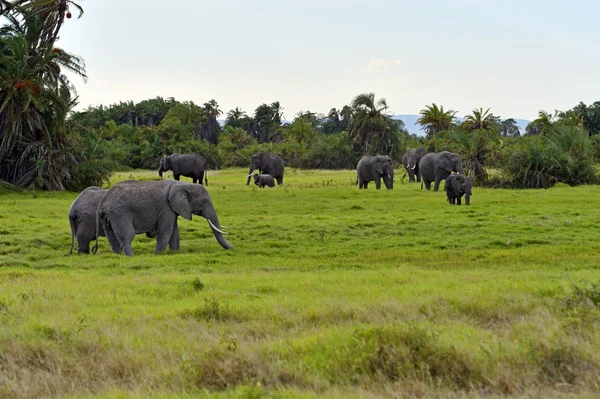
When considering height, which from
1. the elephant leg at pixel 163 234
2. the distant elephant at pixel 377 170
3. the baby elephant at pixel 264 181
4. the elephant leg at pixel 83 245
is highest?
the distant elephant at pixel 377 170

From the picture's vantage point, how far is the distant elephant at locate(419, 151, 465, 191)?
33.7 meters

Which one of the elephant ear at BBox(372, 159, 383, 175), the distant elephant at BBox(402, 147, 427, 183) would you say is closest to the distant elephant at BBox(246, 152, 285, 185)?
the distant elephant at BBox(402, 147, 427, 183)

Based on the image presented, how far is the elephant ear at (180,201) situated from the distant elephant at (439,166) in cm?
1847

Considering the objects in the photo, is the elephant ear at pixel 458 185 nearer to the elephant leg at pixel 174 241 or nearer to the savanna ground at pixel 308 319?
the savanna ground at pixel 308 319

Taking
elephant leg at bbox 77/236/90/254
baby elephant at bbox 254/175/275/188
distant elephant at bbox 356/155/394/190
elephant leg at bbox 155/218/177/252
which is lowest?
elephant leg at bbox 77/236/90/254

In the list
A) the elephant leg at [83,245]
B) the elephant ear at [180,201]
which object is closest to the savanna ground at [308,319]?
the elephant leg at [83,245]

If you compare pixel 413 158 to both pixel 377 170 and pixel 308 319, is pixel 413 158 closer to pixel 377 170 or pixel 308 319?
pixel 377 170

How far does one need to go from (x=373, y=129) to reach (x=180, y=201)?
144ft

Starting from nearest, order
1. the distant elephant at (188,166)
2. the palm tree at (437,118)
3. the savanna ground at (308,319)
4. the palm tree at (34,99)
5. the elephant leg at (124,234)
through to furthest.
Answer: the savanna ground at (308,319), the elephant leg at (124,234), the palm tree at (34,99), the distant elephant at (188,166), the palm tree at (437,118)

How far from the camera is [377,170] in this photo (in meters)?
35.3

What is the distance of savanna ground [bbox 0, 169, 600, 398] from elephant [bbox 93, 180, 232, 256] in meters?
0.61

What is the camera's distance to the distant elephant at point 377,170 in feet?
116

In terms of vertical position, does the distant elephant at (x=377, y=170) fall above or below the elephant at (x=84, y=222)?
above

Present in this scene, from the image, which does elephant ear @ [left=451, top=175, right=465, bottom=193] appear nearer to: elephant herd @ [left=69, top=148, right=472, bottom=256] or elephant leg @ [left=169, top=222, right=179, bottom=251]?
elephant herd @ [left=69, top=148, right=472, bottom=256]
